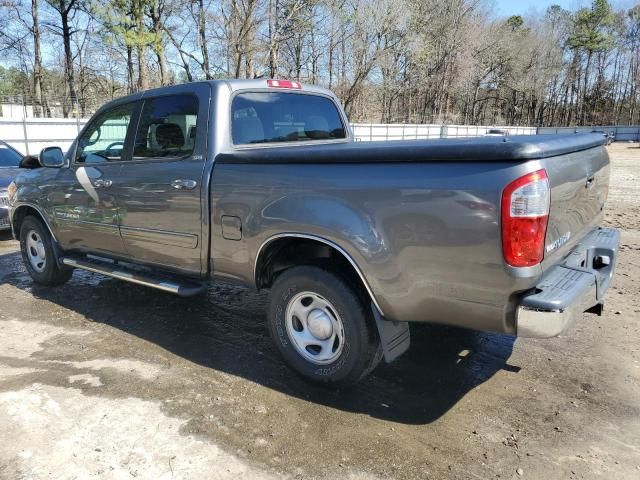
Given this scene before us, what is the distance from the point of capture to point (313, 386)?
3572 millimetres

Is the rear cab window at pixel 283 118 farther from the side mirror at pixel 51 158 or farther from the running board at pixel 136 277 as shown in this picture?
the side mirror at pixel 51 158

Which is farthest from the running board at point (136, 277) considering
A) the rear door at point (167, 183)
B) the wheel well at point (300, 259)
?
the wheel well at point (300, 259)

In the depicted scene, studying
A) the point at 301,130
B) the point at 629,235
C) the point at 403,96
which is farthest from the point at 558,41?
the point at 301,130

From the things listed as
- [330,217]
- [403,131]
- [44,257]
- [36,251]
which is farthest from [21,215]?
[403,131]

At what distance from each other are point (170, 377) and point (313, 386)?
1.04 m

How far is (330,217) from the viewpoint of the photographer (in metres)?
3.12

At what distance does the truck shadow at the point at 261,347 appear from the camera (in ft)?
11.3

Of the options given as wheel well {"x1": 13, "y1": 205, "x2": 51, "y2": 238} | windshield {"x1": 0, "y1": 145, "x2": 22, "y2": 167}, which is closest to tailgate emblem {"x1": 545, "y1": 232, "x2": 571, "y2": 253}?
wheel well {"x1": 13, "y1": 205, "x2": 51, "y2": 238}

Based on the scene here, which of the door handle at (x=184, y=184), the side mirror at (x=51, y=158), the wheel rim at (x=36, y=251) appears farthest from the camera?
the wheel rim at (x=36, y=251)

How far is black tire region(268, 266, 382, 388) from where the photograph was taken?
3234 millimetres

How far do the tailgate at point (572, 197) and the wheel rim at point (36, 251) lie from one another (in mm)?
5188

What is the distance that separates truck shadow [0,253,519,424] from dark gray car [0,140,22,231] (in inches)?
111

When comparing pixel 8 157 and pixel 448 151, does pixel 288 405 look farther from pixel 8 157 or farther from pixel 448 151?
pixel 8 157

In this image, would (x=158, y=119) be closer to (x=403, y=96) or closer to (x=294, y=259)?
(x=294, y=259)
